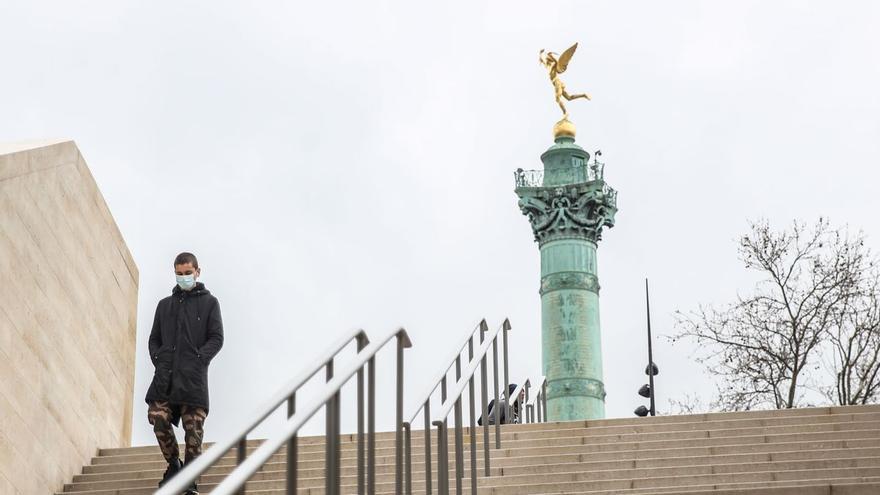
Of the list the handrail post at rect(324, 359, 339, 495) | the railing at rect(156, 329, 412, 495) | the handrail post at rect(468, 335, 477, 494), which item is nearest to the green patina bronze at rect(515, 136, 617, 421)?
the handrail post at rect(468, 335, 477, 494)

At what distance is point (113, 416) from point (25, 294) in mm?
2270

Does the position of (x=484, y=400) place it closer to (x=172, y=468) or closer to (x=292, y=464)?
(x=172, y=468)

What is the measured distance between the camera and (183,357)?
812 centimetres

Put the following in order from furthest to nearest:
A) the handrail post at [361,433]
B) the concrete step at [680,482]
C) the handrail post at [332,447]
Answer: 1. the concrete step at [680,482]
2. the handrail post at [361,433]
3. the handrail post at [332,447]

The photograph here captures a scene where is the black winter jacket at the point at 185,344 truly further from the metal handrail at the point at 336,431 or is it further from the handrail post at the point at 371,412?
the handrail post at the point at 371,412

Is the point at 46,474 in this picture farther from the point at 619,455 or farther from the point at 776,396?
the point at 776,396

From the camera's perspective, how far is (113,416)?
1094 centimetres

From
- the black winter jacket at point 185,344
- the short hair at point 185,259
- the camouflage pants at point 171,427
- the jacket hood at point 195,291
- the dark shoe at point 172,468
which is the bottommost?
the dark shoe at point 172,468

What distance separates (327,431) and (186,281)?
3196mm

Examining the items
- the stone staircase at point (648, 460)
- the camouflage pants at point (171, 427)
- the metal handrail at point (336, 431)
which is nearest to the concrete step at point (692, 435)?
the stone staircase at point (648, 460)

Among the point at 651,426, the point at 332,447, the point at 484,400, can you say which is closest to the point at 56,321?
the point at 484,400

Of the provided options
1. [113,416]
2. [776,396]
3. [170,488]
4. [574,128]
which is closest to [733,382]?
[776,396]

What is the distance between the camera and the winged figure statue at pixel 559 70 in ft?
97.8

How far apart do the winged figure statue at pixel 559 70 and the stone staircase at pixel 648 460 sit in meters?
20.9
